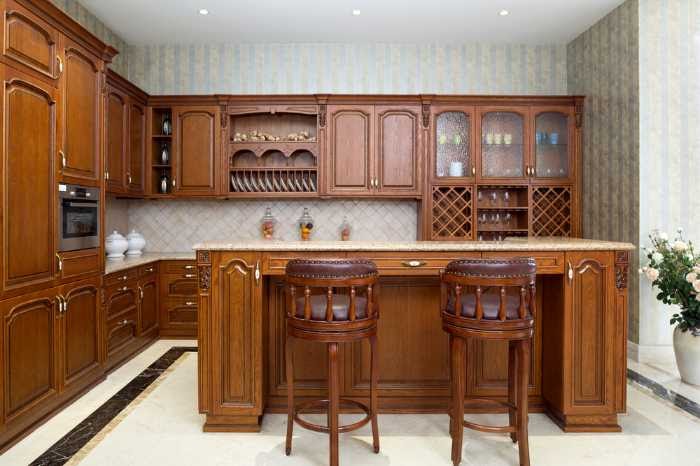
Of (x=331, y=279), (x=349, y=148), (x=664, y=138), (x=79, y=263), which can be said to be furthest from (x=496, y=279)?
(x=349, y=148)

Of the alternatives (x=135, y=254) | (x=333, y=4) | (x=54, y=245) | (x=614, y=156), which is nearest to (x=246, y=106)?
(x=333, y=4)

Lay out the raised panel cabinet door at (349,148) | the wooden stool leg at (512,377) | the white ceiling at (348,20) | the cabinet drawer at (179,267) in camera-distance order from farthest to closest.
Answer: the raised panel cabinet door at (349,148)
the cabinet drawer at (179,267)
the white ceiling at (348,20)
the wooden stool leg at (512,377)

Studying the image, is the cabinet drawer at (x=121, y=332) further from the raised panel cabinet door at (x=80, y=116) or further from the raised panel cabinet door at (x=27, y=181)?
the raised panel cabinet door at (x=80, y=116)

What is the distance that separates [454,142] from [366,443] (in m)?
3.36

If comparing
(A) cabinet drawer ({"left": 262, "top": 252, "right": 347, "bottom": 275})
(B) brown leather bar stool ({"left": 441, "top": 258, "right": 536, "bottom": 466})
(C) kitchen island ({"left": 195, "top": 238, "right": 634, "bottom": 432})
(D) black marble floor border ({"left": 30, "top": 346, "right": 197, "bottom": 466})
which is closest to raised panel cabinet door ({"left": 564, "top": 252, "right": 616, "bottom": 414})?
(C) kitchen island ({"left": 195, "top": 238, "right": 634, "bottom": 432})

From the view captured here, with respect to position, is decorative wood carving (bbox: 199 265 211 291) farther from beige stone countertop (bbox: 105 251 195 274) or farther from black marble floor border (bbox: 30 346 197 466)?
beige stone countertop (bbox: 105 251 195 274)

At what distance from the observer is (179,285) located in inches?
183

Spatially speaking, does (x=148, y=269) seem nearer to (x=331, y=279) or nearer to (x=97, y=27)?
(x=97, y=27)

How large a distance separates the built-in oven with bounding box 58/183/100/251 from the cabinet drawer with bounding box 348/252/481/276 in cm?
189

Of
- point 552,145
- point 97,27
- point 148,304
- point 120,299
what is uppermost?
point 97,27

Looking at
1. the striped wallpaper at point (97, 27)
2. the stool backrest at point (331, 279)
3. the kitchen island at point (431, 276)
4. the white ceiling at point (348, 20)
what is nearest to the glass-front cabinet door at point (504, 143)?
the white ceiling at point (348, 20)

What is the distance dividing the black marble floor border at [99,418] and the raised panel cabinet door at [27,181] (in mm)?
880

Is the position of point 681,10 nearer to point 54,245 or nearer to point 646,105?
point 646,105

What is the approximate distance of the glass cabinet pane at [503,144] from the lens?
4879 millimetres
